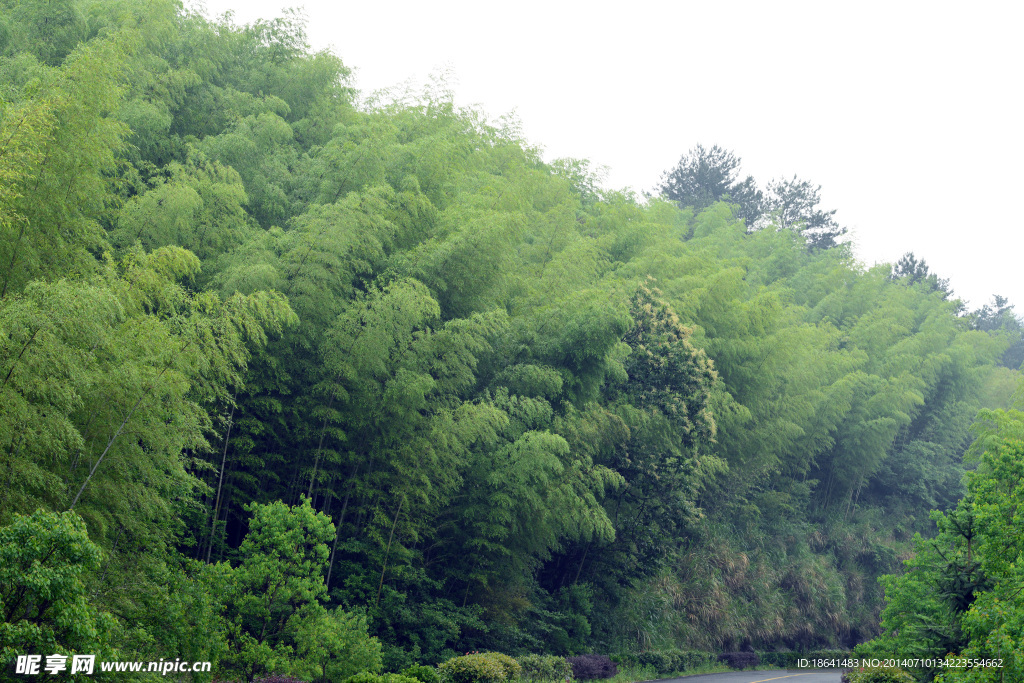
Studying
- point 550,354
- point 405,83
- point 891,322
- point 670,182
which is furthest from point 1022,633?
point 670,182

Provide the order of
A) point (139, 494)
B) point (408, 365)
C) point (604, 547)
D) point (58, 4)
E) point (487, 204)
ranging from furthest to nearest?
point (604, 547) → point (487, 204) → point (58, 4) → point (408, 365) → point (139, 494)

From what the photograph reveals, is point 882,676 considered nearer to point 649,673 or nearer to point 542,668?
point 542,668

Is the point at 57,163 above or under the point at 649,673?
above

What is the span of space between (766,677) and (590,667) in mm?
5315

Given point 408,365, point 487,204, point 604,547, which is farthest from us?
point 604,547

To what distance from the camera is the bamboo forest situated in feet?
25.2

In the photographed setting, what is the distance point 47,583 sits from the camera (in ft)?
18.1

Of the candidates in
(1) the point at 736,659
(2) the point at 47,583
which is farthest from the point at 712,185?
(2) the point at 47,583

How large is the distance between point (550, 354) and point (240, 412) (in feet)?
17.0

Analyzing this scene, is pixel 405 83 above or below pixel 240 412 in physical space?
above

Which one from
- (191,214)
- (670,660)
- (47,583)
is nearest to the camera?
(47,583)

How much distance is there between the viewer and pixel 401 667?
38.3 feet

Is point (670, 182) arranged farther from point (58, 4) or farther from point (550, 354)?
point (58, 4)

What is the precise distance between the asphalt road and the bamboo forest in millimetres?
739
